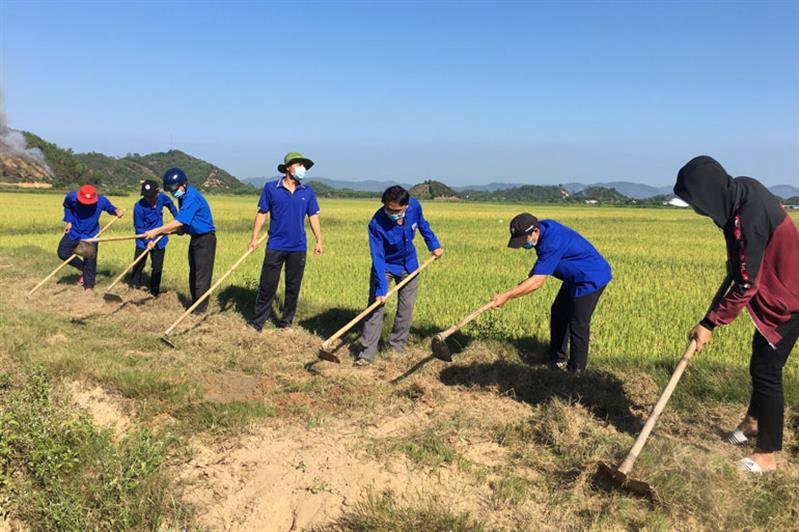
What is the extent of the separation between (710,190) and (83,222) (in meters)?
8.59

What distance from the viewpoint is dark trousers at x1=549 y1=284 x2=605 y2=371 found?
4590 millimetres

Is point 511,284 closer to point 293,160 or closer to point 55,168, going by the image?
point 293,160

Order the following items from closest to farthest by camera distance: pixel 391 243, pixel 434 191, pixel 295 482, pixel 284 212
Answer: pixel 295 482 < pixel 391 243 < pixel 284 212 < pixel 434 191

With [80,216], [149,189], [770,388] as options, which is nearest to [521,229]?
[770,388]

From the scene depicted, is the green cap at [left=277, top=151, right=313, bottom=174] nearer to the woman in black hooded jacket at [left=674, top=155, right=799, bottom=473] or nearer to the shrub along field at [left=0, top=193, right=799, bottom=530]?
the shrub along field at [left=0, top=193, right=799, bottom=530]

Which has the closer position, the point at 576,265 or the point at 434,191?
the point at 576,265

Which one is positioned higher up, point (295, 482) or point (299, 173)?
point (299, 173)

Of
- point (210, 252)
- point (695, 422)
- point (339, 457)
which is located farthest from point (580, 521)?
point (210, 252)

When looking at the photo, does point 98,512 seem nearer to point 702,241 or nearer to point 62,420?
point 62,420

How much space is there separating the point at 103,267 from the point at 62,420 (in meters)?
7.47

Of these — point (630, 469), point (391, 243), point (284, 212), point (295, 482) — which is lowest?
point (295, 482)

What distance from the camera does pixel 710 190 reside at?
287 centimetres

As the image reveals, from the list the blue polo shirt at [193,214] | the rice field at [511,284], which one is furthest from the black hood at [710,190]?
the blue polo shirt at [193,214]

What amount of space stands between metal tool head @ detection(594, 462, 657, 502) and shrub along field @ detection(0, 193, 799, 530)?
0.20ft
